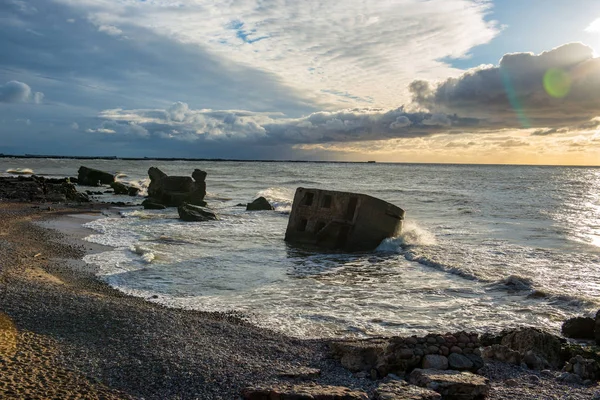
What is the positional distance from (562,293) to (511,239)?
360 inches

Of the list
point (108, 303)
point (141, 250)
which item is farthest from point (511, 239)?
point (108, 303)

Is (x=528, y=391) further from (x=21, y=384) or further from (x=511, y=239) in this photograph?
(x=511, y=239)

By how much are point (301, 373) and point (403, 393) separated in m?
1.35

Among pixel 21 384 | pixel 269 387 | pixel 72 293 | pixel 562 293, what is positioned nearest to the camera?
pixel 21 384

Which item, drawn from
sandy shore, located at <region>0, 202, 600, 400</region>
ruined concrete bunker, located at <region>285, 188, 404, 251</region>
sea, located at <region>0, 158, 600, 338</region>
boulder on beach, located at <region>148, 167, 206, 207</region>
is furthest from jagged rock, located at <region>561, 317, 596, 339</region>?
boulder on beach, located at <region>148, 167, 206, 207</region>

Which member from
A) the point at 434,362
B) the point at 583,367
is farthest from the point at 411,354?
the point at 583,367

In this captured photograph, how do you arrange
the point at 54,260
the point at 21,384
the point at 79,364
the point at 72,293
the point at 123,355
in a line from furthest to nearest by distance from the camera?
the point at 54,260
the point at 72,293
the point at 123,355
the point at 79,364
the point at 21,384

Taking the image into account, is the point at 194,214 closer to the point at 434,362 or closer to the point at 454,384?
the point at 434,362

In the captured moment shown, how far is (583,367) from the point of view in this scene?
21.4 feet

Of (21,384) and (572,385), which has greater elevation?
(21,384)

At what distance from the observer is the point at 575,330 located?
8312mm

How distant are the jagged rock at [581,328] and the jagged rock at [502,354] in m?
2.09

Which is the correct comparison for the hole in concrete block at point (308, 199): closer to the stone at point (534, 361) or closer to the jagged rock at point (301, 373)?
the stone at point (534, 361)

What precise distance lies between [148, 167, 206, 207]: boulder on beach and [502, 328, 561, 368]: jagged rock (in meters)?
25.1
